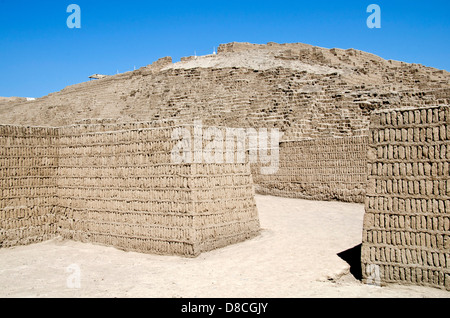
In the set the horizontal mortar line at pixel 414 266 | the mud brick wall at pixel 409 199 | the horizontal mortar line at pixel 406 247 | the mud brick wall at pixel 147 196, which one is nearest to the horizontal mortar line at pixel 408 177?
the mud brick wall at pixel 409 199

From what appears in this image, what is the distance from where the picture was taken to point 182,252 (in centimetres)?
777

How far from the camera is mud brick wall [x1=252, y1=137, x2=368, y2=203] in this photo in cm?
1299

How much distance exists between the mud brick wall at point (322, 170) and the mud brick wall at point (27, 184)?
7.35 m

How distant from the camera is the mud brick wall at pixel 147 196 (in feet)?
25.8

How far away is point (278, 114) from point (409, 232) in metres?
14.9

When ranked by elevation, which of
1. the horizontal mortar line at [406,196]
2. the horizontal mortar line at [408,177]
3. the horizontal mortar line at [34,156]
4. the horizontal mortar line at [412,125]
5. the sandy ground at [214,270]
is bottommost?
the sandy ground at [214,270]

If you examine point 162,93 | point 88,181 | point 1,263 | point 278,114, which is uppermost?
point 162,93

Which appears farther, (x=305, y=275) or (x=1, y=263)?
Answer: (x=1, y=263)

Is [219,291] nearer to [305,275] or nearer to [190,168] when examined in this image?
[305,275]

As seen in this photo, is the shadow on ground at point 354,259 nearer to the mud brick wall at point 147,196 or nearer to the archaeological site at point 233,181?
the archaeological site at point 233,181

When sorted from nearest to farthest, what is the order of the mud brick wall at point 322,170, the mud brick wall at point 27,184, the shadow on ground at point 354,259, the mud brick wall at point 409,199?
the mud brick wall at point 409,199 → the shadow on ground at point 354,259 → the mud brick wall at point 27,184 → the mud brick wall at point 322,170

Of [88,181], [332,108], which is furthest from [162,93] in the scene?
[88,181]

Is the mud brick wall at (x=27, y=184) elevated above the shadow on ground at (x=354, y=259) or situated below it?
above

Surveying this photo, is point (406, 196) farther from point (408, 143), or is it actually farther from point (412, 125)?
point (412, 125)
